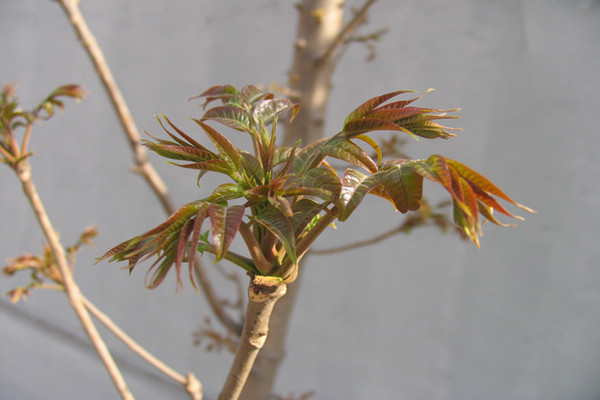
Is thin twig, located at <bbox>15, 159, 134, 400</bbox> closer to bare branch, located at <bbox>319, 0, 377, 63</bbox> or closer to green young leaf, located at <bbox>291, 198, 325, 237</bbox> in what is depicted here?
green young leaf, located at <bbox>291, 198, 325, 237</bbox>

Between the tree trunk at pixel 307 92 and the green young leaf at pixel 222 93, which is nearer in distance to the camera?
the green young leaf at pixel 222 93

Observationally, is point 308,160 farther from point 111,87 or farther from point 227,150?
point 111,87

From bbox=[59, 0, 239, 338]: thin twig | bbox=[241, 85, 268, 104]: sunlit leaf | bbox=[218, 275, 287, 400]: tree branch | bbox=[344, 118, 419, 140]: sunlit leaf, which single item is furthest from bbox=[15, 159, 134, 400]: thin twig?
bbox=[344, 118, 419, 140]: sunlit leaf

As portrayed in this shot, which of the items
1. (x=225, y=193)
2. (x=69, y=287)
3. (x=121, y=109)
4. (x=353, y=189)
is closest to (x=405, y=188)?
(x=353, y=189)

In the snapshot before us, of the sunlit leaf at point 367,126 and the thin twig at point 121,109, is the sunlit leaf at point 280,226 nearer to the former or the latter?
the sunlit leaf at point 367,126

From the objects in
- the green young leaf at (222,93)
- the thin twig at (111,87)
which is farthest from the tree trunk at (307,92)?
the green young leaf at (222,93)

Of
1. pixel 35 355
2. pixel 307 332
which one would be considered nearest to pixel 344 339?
pixel 307 332

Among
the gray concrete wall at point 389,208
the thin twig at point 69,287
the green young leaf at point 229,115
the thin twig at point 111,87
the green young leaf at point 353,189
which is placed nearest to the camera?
the green young leaf at point 353,189

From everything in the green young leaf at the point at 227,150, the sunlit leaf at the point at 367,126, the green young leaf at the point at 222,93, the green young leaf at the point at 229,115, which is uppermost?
the green young leaf at the point at 222,93
